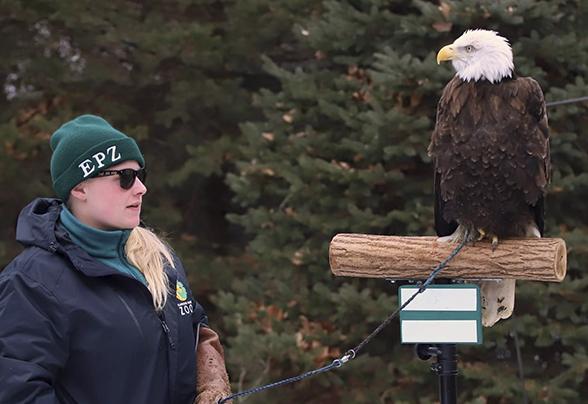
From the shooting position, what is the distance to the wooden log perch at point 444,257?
10.6ft

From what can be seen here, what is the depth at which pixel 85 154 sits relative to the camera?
259cm

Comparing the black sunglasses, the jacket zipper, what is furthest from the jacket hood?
the jacket zipper

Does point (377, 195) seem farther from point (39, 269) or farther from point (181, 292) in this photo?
point (39, 269)

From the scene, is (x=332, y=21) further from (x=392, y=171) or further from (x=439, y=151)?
(x=439, y=151)

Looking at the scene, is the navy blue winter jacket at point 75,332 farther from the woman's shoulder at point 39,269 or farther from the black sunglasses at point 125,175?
the black sunglasses at point 125,175

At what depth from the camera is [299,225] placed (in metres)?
6.35

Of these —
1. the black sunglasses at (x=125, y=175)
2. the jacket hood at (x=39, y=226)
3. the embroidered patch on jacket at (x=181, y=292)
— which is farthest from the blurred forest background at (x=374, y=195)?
the jacket hood at (x=39, y=226)

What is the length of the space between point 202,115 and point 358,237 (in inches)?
245

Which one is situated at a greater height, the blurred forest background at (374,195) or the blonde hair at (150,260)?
the blonde hair at (150,260)

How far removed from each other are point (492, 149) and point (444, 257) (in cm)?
40

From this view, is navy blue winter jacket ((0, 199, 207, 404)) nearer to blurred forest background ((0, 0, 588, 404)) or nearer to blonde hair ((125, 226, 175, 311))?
blonde hair ((125, 226, 175, 311))

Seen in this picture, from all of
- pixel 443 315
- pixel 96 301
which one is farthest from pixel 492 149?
pixel 96 301

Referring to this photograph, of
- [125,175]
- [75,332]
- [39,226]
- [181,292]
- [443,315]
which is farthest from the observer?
[443,315]

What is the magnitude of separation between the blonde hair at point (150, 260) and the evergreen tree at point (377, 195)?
3059mm
